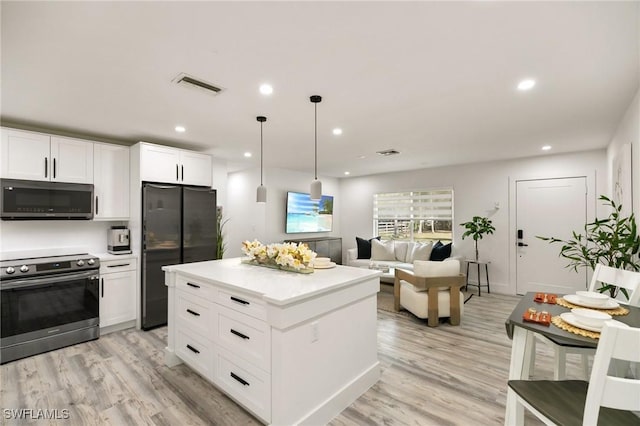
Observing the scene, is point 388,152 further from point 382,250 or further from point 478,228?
point 382,250

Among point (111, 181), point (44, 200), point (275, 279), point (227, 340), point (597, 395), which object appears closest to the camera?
point (597, 395)

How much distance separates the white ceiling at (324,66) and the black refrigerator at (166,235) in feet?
2.70

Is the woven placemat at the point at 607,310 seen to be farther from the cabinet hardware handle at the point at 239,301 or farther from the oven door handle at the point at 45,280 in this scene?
the oven door handle at the point at 45,280

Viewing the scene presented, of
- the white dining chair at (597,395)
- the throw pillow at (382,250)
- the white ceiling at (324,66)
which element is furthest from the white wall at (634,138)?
the throw pillow at (382,250)

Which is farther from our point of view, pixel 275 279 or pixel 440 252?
pixel 440 252

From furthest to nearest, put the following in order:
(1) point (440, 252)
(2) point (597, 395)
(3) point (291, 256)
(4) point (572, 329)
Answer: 1. (1) point (440, 252)
2. (3) point (291, 256)
3. (4) point (572, 329)
4. (2) point (597, 395)

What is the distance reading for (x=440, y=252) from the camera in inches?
231

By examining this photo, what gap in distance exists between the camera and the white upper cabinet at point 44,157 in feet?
10.4

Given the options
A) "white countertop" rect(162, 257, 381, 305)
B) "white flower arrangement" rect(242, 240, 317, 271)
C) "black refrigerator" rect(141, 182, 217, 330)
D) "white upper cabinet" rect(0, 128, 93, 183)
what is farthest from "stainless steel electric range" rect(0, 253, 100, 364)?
"white flower arrangement" rect(242, 240, 317, 271)

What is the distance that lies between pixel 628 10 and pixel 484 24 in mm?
690

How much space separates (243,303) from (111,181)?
10.0 ft

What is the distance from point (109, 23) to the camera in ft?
5.49

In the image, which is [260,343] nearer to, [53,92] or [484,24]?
[484,24]

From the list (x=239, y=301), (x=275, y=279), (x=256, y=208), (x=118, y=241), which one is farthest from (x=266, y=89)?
(x=256, y=208)
